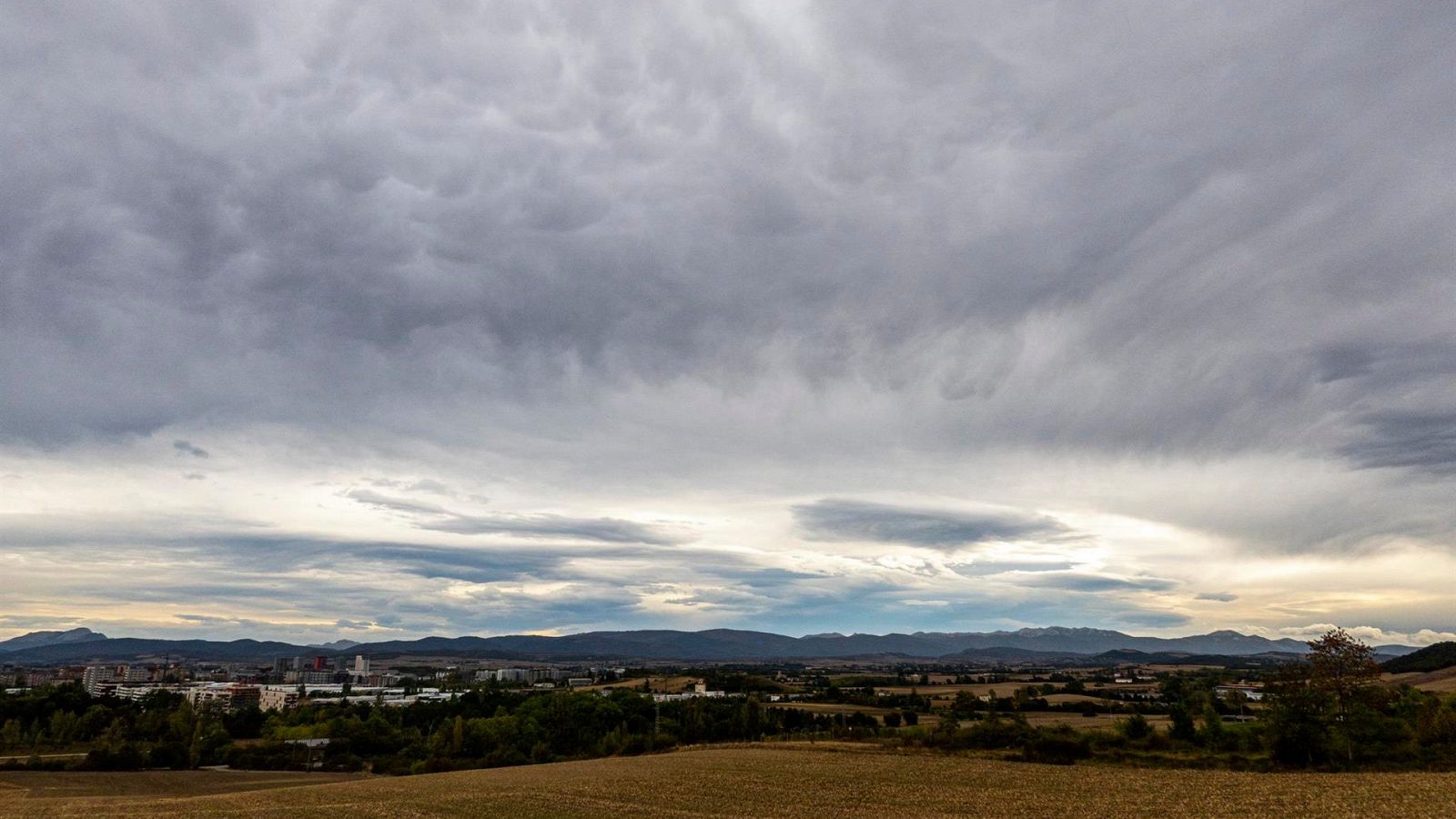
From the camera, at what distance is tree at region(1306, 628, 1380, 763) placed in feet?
231

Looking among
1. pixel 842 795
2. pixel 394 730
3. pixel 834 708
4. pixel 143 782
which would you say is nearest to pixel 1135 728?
pixel 842 795

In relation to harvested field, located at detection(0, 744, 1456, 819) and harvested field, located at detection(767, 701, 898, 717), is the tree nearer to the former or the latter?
harvested field, located at detection(0, 744, 1456, 819)

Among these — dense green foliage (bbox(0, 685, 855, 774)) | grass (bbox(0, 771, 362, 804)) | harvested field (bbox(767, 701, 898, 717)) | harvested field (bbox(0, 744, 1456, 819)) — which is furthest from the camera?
harvested field (bbox(767, 701, 898, 717))

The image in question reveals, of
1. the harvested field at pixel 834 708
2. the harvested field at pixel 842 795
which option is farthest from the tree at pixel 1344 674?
the harvested field at pixel 834 708

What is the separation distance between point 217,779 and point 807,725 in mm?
86622

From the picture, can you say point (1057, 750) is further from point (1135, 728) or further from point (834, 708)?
point (834, 708)

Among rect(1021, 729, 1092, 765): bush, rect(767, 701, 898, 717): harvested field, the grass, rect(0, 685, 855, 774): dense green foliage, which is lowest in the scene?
rect(767, 701, 898, 717): harvested field

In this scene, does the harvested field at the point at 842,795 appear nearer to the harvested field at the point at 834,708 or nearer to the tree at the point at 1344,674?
the tree at the point at 1344,674

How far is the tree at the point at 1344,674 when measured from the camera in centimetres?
7031

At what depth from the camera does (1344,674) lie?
71500 mm

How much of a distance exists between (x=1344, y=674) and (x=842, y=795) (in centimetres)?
5160

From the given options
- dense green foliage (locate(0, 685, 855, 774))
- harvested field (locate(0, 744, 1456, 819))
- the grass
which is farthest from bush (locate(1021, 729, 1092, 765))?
the grass

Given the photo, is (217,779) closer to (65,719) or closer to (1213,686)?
(65,719)

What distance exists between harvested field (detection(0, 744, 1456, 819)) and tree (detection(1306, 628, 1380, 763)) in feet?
50.2
